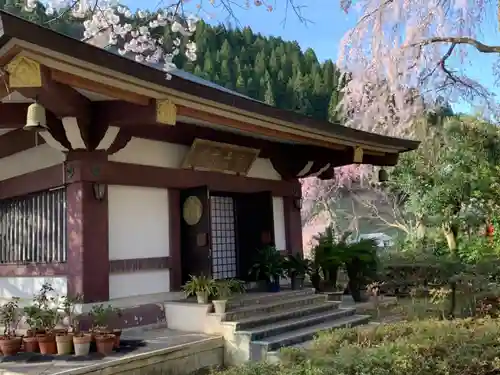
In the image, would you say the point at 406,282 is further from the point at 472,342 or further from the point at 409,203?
the point at 472,342

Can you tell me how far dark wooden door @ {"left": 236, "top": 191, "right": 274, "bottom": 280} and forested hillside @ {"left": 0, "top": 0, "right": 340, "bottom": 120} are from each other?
11.3m

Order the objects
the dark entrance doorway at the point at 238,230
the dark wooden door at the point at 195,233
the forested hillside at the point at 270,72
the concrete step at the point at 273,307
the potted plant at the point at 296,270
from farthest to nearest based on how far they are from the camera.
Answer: the forested hillside at the point at 270,72 < the dark entrance doorway at the point at 238,230 < the potted plant at the point at 296,270 < the dark wooden door at the point at 195,233 < the concrete step at the point at 273,307

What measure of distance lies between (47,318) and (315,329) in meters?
3.66

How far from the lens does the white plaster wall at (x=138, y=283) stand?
7.53 meters

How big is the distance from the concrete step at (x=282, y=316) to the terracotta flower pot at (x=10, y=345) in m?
2.63

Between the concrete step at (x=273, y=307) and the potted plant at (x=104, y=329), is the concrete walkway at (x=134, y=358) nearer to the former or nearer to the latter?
the potted plant at (x=104, y=329)

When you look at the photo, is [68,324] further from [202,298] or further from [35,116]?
[35,116]

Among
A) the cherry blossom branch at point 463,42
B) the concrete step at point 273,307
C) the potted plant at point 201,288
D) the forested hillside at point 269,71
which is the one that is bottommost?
the concrete step at point 273,307

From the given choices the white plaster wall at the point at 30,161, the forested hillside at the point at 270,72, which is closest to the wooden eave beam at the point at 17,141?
the white plaster wall at the point at 30,161

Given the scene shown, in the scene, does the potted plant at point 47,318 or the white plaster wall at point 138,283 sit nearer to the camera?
the potted plant at point 47,318

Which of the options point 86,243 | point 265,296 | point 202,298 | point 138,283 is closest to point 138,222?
point 138,283

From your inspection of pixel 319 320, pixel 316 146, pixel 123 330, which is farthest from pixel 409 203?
pixel 123 330

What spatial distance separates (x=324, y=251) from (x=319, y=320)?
2.28m

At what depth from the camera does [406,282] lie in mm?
12570
